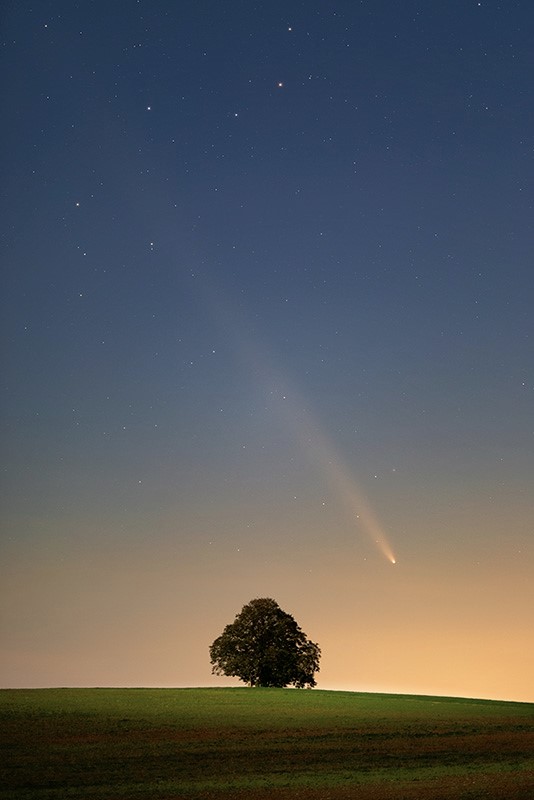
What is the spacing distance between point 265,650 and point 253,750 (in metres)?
45.8

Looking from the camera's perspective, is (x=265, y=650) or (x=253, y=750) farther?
(x=265, y=650)

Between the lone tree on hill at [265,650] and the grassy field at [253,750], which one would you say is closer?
the grassy field at [253,750]

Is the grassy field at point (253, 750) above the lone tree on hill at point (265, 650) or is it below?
below

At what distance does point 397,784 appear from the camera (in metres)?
28.4

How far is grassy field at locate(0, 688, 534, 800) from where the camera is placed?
89.2ft

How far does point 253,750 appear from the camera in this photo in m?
35.5

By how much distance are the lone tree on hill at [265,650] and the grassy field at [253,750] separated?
22477mm

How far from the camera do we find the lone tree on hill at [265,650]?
264ft

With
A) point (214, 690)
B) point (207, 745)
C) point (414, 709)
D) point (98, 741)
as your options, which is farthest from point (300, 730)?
point (214, 690)

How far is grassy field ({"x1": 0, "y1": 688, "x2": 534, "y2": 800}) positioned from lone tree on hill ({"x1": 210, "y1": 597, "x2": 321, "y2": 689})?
22.5 m

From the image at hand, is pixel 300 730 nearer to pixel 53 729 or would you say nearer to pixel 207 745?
pixel 207 745

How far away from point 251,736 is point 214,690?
30.4m

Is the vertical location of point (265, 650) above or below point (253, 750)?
above

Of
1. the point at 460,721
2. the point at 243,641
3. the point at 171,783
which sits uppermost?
the point at 243,641
